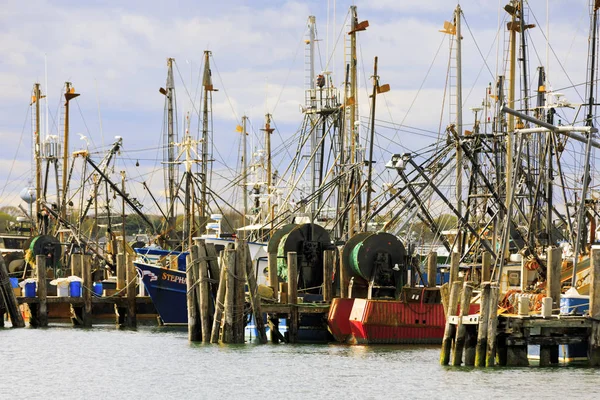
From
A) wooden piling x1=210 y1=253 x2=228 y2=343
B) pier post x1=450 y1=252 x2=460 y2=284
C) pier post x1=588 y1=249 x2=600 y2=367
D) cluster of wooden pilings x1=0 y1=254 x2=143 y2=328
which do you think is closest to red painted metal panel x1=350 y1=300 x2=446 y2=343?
pier post x1=450 y1=252 x2=460 y2=284

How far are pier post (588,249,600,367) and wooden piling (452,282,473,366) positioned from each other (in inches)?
129

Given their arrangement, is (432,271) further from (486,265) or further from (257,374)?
(257,374)

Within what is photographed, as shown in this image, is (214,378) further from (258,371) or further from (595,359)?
(595,359)

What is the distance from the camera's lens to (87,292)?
179 feet

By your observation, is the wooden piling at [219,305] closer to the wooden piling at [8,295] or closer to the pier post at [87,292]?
the wooden piling at [8,295]

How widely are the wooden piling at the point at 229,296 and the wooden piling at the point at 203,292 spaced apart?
1.14 meters

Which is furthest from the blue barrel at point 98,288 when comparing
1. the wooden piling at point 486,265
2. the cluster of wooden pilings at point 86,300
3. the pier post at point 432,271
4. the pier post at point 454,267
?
the pier post at point 454,267

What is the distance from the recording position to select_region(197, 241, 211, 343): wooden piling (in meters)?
42.3

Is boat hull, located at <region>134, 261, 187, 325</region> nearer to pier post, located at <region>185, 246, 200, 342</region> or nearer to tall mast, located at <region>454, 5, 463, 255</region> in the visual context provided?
pier post, located at <region>185, 246, 200, 342</region>

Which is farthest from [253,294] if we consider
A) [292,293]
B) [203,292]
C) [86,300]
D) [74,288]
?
[74,288]

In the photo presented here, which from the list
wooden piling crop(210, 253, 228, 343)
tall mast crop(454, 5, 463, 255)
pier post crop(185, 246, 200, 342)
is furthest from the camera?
tall mast crop(454, 5, 463, 255)

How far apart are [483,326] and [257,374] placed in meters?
7.24

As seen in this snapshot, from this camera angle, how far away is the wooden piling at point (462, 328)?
3303cm

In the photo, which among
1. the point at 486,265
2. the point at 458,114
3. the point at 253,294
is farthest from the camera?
the point at 458,114
